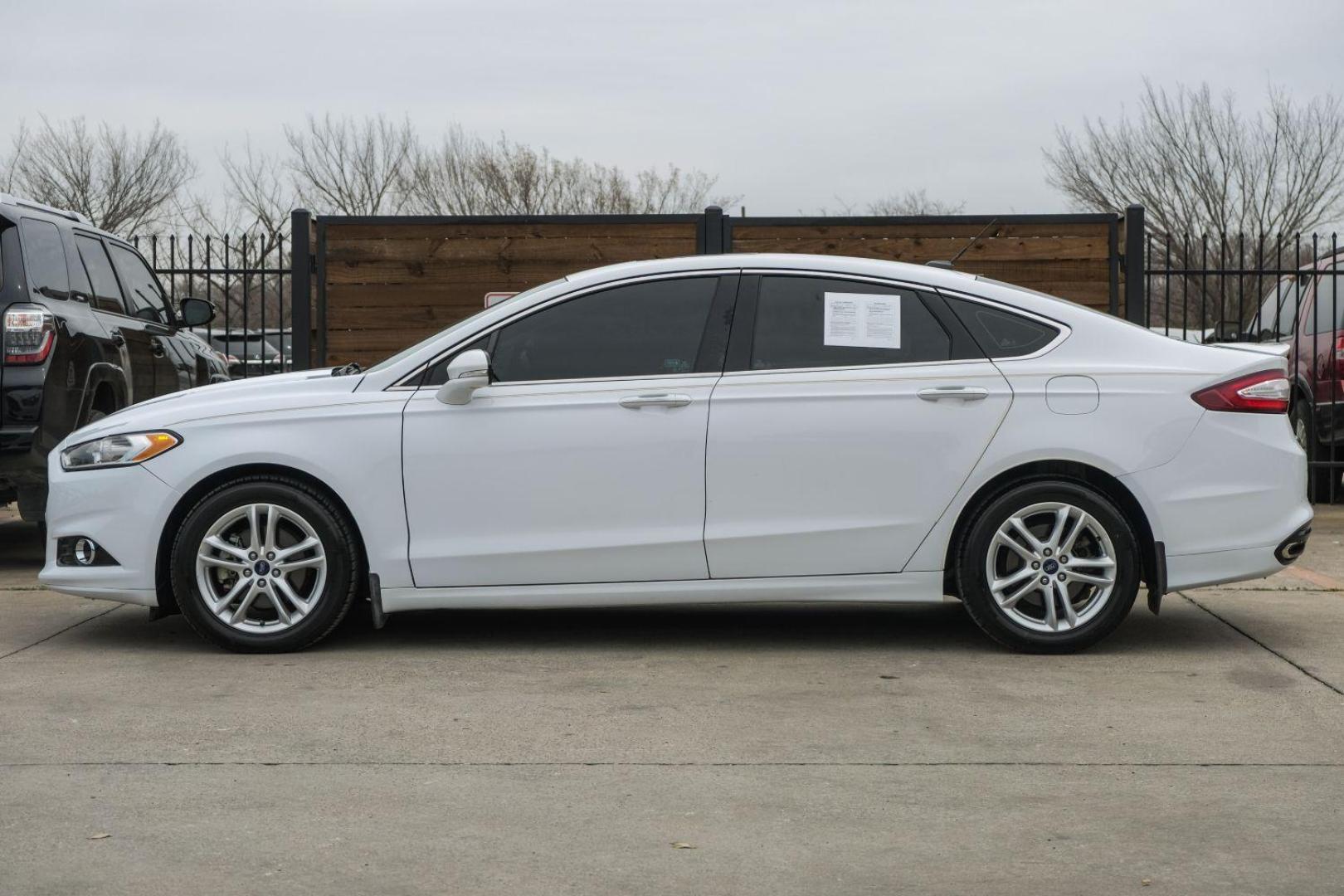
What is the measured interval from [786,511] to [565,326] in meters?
1.15

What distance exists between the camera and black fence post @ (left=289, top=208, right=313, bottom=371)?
1112cm

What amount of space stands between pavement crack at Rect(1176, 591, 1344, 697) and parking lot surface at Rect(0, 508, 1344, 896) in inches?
1.4

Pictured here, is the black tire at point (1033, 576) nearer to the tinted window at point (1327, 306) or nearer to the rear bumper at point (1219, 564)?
the rear bumper at point (1219, 564)

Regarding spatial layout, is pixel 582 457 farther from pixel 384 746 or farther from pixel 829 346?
pixel 384 746

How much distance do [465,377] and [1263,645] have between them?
11.2 ft

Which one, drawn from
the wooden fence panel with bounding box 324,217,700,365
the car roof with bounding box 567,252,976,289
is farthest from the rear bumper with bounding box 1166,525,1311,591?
the wooden fence panel with bounding box 324,217,700,365

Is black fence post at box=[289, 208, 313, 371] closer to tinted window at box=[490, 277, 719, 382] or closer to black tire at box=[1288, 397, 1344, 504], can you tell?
tinted window at box=[490, 277, 719, 382]

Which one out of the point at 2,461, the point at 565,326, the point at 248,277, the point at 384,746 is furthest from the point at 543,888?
the point at 248,277

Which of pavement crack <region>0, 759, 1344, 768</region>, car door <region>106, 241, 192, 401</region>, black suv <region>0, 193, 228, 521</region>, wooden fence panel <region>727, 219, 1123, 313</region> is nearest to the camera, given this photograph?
pavement crack <region>0, 759, 1344, 768</region>

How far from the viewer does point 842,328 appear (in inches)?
251

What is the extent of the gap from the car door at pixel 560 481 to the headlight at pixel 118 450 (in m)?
0.97

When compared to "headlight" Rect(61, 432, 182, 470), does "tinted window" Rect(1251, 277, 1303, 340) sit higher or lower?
higher

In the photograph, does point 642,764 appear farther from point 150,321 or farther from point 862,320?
point 150,321

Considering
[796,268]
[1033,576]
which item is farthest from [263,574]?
[1033,576]
